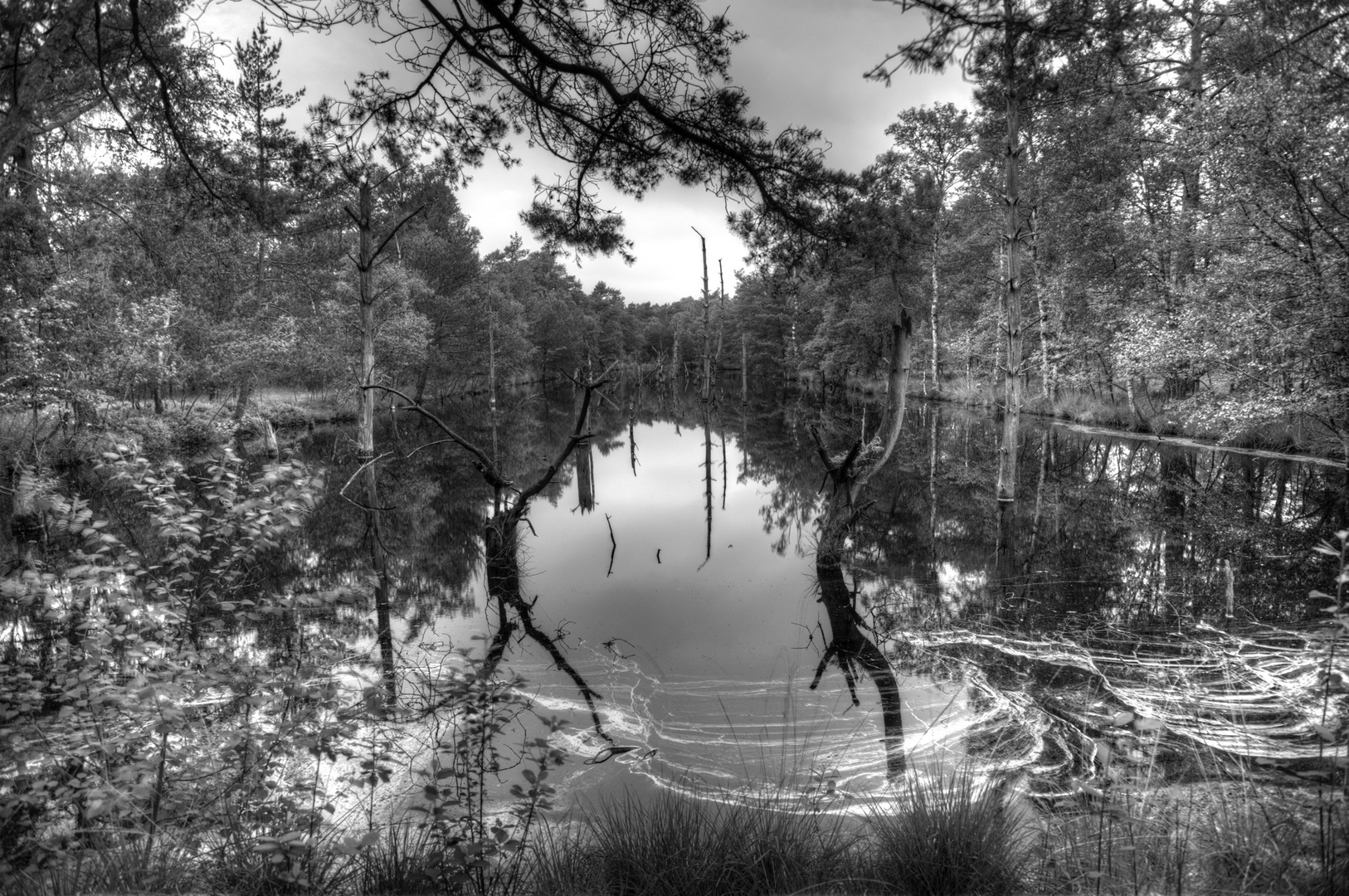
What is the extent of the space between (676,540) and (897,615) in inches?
233

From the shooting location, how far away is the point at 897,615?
8531mm

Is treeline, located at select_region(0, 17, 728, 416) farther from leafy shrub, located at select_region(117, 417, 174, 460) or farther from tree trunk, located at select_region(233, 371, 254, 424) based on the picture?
leafy shrub, located at select_region(117, 417, 174, 460)

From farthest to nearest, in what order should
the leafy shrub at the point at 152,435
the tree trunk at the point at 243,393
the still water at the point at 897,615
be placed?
the tree trunk at the point at 243,393 → the leafy shrub at the point at 152,435 → the still water at the point at 897,615

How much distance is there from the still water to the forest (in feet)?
0.23

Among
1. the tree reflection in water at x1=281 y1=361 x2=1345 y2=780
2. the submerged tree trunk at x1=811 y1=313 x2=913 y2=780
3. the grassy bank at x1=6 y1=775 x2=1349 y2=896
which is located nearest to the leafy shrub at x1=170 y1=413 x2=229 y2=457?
the tree reflection in water at x1=281 y1=361 x2=1345 y2=780

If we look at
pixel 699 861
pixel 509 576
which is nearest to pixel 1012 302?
pixel 509 576

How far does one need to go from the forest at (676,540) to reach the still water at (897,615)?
0.23ft

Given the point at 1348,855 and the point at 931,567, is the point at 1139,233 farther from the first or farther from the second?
the point at 1348,855

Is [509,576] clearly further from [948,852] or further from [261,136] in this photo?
[948,852]

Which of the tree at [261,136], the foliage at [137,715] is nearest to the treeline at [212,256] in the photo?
the tree at [261,136]

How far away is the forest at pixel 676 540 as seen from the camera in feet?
11.1

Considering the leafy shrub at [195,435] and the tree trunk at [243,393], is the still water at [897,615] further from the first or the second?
the tree trunk at [243,393]

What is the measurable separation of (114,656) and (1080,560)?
1191 centimetres

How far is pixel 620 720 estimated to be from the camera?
625 centimetres
